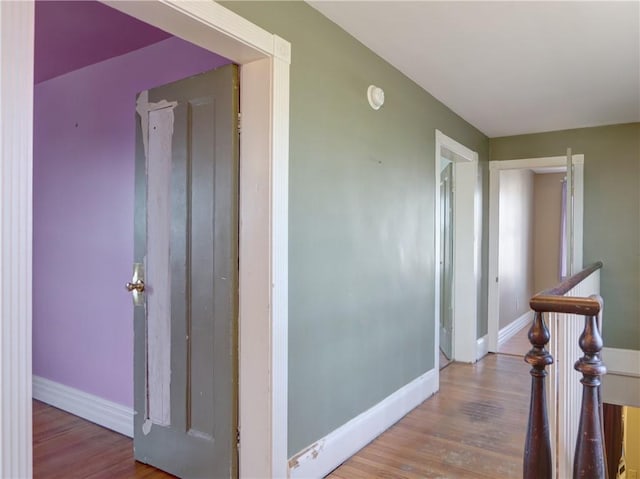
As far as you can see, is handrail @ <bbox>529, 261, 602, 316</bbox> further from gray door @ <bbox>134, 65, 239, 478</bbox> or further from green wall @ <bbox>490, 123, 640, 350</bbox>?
green wall @ <bbox>490, 123, 640, 350</bbox>

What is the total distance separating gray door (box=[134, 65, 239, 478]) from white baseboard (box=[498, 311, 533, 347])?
3899 mm

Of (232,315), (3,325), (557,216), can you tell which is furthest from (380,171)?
(557,216)

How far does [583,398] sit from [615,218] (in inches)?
147

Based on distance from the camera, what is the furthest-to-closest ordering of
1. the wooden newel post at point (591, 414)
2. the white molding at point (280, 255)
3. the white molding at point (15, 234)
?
the white molding at point (280, 255) → the wooden newel post at point (591, 414) → the white molding at point (15, 234)

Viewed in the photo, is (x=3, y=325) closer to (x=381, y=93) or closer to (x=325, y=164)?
(x=325, y=164)

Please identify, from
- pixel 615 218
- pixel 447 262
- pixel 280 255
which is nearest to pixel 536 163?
pixel 615 218

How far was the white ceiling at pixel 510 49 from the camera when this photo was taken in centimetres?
221

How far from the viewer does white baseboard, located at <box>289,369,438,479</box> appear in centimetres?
217

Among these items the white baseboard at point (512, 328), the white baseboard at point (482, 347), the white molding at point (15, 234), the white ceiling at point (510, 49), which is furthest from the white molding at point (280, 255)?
the white baseboard at point (512, 328)

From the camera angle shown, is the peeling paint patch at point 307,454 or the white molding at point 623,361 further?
the white molding at point 623,361

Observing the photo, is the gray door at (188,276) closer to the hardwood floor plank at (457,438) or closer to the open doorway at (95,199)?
the open doorway at (95,199)

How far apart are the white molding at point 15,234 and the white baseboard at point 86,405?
5.82ft

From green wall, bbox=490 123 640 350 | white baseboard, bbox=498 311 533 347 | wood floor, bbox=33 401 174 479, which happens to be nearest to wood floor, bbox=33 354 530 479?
wood floor, bbox=33 401 174 479

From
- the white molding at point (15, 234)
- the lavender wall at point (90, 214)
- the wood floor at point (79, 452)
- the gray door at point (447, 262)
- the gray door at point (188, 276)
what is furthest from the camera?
the gray door at point (447, 262)
